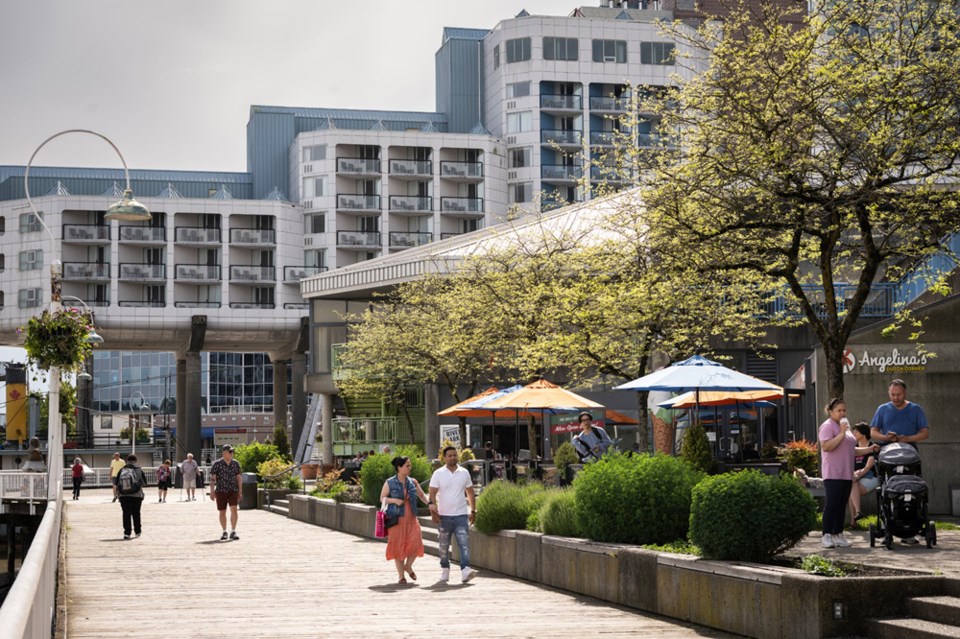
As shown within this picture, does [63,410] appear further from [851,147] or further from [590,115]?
[590,115]

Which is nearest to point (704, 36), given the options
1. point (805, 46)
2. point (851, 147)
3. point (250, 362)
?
point (805, 46)

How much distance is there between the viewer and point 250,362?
447 feet

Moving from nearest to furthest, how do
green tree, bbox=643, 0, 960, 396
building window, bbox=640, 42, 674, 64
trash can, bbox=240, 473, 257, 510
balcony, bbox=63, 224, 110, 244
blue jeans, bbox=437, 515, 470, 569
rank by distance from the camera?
green tree, bbox=643, 0, 960, 396 → blue jeans, bbox=437, 515, 470, 569 → trash can, bbox=240, 473, 257, 510 → balcony, bbox=63, 224, 110, 244 → building window, bbox=640, 42, 674, 64

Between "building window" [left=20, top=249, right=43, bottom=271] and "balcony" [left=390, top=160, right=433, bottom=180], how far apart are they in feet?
80.3

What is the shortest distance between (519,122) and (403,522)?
83113mm

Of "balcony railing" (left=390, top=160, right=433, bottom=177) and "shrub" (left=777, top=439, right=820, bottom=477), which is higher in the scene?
"balcony railing" (left=390, top=160, right=433, bottom=177)

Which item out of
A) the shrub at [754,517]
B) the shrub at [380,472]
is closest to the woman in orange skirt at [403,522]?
the shrub at [754,517]

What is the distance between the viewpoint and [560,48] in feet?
324

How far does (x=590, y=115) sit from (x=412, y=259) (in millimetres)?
46655

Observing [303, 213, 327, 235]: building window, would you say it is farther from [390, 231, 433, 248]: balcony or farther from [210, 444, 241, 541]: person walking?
[210, 444, 241, 541]: person walking

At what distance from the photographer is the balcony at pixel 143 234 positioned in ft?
293

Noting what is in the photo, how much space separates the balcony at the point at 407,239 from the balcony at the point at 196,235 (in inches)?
484

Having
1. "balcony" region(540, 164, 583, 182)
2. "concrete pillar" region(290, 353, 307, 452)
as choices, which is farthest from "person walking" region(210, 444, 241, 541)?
"balcony" region(540, 164, 583, 182)

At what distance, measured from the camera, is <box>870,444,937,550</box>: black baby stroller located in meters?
Answer: 14.0
